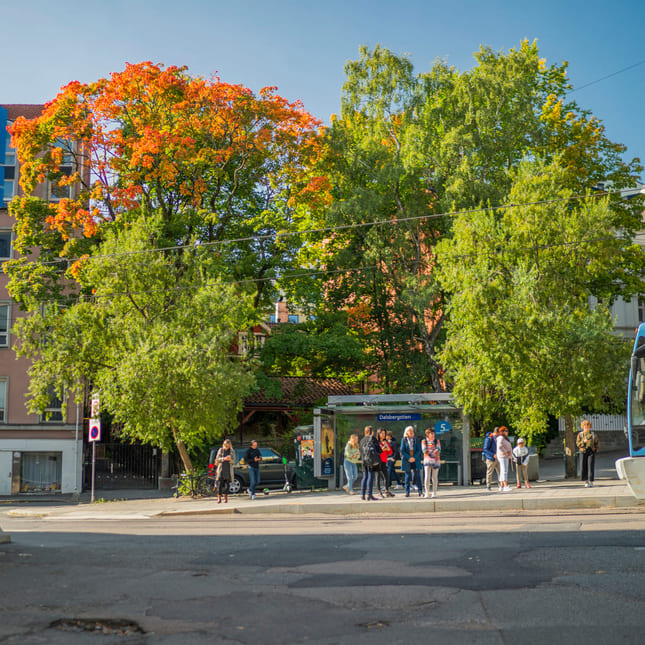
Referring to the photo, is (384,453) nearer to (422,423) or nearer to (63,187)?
(422,423)

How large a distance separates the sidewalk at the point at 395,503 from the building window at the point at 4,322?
39.9 ft

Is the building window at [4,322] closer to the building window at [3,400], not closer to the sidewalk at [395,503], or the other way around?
the building window at [3,400]

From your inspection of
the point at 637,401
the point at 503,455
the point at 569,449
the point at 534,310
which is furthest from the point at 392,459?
the point at 637,401

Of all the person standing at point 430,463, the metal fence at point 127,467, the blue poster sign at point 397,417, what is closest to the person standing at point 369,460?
the person standing at point 430,463

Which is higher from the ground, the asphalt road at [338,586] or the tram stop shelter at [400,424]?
the tram stop shelter at [400,424]

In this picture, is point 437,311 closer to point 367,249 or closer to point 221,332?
point 367,249

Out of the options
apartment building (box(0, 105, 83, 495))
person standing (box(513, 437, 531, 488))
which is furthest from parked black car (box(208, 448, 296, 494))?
apartment building (box(0, 105, 83, 495))

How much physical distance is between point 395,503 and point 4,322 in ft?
78.1

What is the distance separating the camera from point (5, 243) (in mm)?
36844

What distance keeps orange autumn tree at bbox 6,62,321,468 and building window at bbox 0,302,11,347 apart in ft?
8.62

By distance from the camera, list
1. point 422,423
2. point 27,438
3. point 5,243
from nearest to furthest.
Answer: point 422,423 → point 27,438 → point 5,243

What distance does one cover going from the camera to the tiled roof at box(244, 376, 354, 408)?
34713mm

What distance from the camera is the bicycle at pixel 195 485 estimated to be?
1004 inches

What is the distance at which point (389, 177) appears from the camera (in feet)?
105
